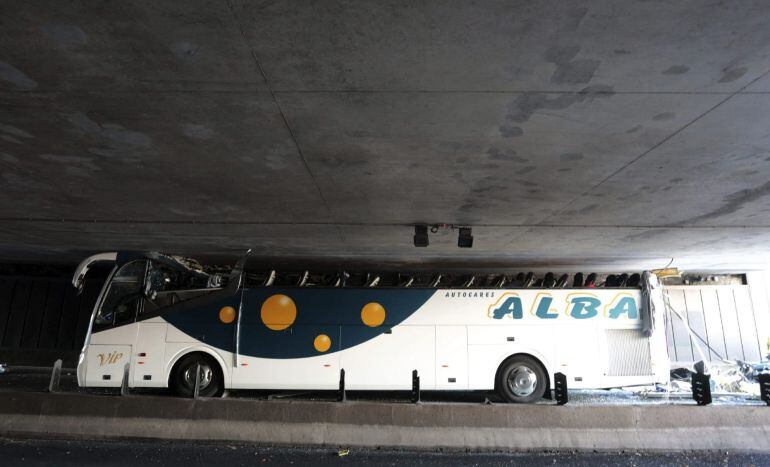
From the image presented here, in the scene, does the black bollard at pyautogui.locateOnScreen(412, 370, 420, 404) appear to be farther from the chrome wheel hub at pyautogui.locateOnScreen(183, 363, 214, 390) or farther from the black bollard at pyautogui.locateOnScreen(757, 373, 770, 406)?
the black bollard at pyautogui.locateOnScreen(757, 373, 770, 406)

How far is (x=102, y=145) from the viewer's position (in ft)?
17.4

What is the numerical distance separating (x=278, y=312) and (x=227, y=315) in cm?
117

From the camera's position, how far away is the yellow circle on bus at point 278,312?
10477 mm

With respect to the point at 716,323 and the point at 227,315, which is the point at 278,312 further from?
the point at 716,323

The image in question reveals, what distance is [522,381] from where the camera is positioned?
406 inches

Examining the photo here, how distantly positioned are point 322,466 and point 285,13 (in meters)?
6.01

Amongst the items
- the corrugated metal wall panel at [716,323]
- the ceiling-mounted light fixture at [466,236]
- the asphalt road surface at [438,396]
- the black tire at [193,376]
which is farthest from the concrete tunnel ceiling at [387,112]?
the corrugated metal wall panel at [716,323]

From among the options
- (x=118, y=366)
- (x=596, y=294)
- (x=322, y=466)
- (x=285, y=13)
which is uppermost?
(x=285, y=13)

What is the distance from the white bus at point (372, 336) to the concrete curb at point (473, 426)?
266 cm

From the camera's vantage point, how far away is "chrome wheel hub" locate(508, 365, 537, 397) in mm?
10305

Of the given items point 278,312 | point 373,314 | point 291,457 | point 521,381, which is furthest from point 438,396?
point 291,457

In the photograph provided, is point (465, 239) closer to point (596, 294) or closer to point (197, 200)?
point (596, 294)

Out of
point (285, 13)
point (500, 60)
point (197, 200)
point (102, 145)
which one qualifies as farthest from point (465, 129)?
point (197, 200)

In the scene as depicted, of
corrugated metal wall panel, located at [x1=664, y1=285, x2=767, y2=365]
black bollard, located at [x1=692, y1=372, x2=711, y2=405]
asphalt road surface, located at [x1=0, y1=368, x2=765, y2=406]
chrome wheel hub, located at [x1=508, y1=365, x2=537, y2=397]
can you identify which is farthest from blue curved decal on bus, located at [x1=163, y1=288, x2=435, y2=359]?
corrugated metal wall panel, located at [x1=664, y1=285, x2=767, y2=365]
